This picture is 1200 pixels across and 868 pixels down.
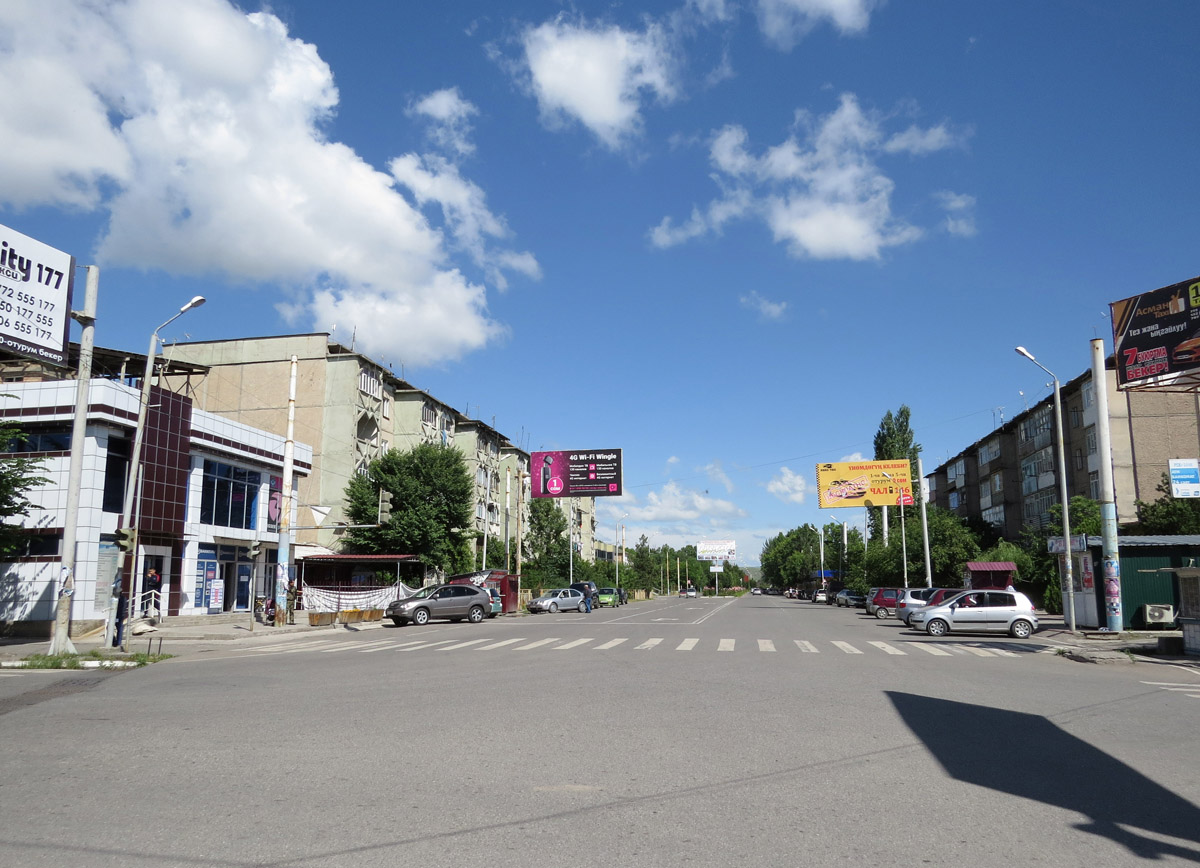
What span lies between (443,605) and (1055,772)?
→ 3197cm

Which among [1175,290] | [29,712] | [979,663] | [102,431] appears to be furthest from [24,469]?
[1175,290]

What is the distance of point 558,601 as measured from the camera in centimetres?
5325

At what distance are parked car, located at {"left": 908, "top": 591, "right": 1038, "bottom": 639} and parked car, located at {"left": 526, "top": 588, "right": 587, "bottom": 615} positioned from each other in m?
28.0

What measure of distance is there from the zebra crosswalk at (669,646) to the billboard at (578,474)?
1279 inches

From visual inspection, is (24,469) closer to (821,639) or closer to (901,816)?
(821,639)

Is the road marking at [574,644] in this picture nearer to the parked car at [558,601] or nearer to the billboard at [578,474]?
the parked car at [558,601]

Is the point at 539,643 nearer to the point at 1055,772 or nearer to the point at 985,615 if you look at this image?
the point at 985,615

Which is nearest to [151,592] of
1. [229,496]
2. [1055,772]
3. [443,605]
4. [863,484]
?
[229,496]

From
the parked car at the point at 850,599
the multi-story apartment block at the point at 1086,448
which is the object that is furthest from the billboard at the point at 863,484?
the multi-story apartment block at the point at 1086,448

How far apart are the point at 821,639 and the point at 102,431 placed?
82.3 ft

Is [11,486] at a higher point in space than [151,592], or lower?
higher

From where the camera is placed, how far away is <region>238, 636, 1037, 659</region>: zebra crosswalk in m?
21.3

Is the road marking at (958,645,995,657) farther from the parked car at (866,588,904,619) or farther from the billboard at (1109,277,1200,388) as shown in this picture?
the parked car at (866,588,904,619)

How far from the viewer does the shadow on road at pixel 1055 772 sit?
6.24m
